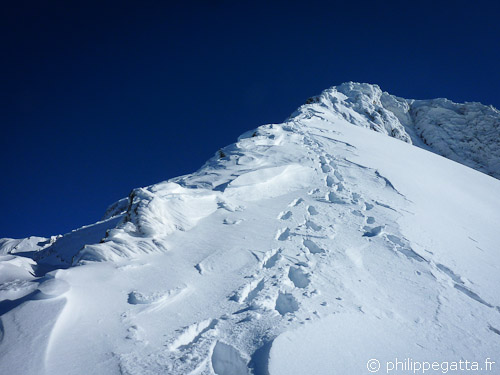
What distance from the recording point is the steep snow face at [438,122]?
87.9 feet

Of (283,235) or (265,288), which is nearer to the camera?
(265,288)

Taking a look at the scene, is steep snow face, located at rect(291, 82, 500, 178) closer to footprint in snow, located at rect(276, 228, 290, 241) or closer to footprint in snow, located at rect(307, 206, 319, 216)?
footprint in snow, located at rect(307, 206, 319, 216)

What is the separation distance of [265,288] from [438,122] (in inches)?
1696

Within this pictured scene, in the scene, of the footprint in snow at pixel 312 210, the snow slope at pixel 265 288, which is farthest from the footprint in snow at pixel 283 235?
the footprint in snow at pixel 312 210

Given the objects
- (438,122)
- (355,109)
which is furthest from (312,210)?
(438,122)

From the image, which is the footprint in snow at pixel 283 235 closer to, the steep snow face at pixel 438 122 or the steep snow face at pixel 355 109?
the steep snow face at pixel 355 109

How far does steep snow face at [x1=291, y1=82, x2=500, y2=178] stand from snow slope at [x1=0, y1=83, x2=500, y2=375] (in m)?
21.4

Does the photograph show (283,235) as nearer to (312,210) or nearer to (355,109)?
(312,210)

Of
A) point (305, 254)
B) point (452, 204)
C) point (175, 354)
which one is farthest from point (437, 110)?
point (175, 354)

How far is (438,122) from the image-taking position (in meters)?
36.4

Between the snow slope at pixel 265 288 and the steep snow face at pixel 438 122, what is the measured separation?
21357 mm

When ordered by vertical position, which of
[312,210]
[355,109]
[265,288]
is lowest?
[265,288]

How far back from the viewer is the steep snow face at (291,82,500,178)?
87.9 feet

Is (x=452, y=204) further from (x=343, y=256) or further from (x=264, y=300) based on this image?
(x=264, y=300)
